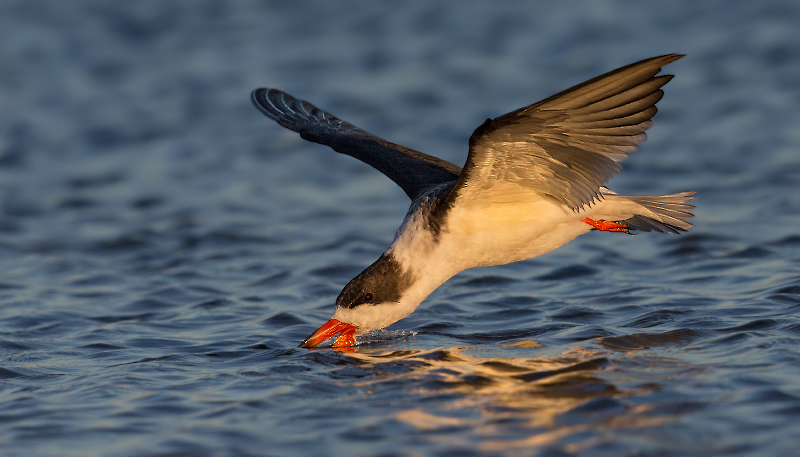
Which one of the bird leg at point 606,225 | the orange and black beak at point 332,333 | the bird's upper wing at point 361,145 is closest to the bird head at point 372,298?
the orange and black beak at point 332,333

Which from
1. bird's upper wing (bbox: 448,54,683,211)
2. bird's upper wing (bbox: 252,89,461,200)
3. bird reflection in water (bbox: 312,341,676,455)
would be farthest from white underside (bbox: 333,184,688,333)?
bird's upper wing (bbox: 252,89,461,200)

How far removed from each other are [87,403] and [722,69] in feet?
31.7

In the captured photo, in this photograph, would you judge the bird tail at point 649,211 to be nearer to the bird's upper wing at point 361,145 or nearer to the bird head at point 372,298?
the bird's upper wing at point 361,145

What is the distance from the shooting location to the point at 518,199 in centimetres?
580

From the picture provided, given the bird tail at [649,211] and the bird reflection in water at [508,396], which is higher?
the bird tail at [649,211]

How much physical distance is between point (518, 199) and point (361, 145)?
1.99m

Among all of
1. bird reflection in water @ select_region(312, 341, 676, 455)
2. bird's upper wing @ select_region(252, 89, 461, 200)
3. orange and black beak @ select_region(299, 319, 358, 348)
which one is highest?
bird's upper wing @ select_region(252, 89, 461, 200)

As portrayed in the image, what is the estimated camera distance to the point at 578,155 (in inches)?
209

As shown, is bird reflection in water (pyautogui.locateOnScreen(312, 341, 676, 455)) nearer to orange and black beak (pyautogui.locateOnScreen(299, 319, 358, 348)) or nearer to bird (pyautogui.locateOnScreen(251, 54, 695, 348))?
orange and black beak (pyautogui.locateOnScreen(299, 319, 358, 348))

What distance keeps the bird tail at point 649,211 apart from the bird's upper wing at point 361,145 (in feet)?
3.97

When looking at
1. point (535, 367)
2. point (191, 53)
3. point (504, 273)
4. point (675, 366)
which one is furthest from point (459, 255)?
point (191, 53)

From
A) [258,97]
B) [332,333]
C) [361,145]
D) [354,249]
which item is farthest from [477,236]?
[258,97]

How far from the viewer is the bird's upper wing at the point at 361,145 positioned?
22.8 ft

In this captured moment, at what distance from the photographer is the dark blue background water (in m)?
4.76
